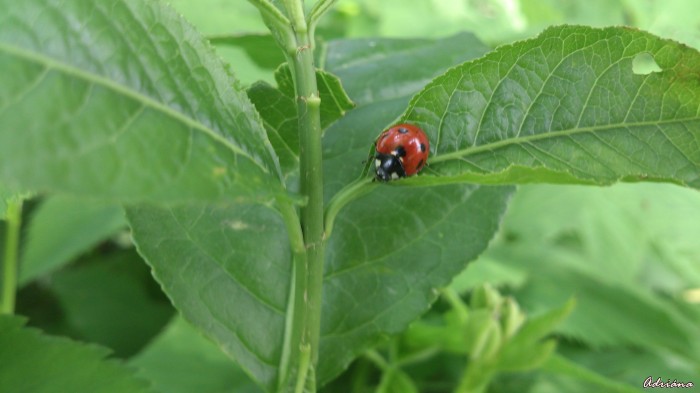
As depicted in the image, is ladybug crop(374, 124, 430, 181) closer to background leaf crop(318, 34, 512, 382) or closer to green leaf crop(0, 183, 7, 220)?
background leaf crop(318, 34, 512, 382)

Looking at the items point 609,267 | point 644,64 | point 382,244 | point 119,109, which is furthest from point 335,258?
point 609,267

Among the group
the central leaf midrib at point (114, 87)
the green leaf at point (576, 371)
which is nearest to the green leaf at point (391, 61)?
the central leaf midrib at point (114, 87)

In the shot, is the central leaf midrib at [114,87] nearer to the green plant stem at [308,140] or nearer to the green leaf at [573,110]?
the green plant stem at [308,140]

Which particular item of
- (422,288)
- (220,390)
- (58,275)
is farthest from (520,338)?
(58,275)

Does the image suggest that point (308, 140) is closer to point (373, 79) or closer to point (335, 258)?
point (335, 258)

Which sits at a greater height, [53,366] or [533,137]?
[533,137]
